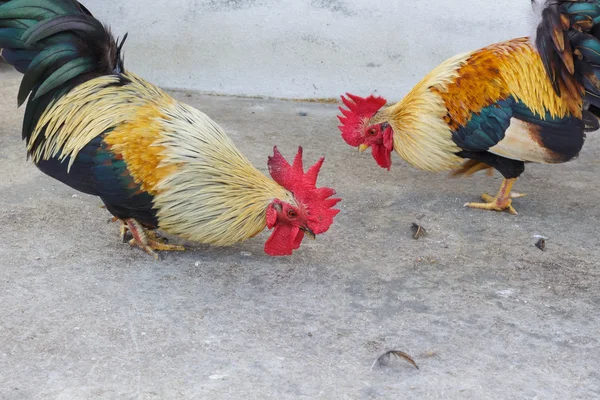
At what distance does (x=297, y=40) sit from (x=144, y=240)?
3225mm

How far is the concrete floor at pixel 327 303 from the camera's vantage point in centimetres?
318

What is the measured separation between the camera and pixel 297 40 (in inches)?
269

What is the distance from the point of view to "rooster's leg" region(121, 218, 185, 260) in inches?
164

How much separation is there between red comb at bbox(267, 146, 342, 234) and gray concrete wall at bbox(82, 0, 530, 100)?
10.4ft

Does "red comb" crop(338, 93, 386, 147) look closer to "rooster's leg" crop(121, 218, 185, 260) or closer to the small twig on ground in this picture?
"rooster's leg" crop(121, 218, 185, 260)

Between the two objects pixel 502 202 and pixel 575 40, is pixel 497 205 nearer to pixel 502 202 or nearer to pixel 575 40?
pixel 502 202

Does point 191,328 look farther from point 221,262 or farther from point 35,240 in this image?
→ point 35,240

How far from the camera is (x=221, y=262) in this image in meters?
4.20

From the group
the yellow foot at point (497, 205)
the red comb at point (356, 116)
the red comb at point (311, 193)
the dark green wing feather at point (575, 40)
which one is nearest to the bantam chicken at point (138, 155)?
the red comb at point (311, 193)

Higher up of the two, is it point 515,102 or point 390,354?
point 515,102

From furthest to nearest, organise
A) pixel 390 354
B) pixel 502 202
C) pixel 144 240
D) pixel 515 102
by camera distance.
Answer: pixel 502 202 < pixel 515 102 < pixel 144 240 < pixel 390 354

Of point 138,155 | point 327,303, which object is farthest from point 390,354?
point 138,155

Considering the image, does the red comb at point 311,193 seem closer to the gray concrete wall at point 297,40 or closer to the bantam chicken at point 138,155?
the bantam chicken at point 138,155

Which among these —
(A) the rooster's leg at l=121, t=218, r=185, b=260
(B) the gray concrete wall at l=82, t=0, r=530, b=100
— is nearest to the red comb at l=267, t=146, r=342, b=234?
(A) the rooster's leg at l=121, t=218, r=185, b=260
